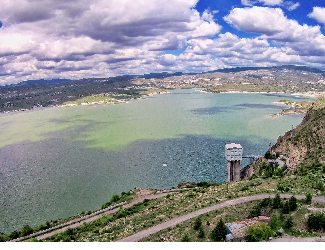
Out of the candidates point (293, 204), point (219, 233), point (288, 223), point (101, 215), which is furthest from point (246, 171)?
point (219, 233)

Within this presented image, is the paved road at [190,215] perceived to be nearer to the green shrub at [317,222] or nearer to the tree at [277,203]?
the tree at [277,203]

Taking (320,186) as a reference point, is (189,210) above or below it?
below

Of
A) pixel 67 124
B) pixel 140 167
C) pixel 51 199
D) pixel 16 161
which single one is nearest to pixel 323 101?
pixel 140 167

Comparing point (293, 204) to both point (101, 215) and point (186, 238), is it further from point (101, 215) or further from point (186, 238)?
point (101, 215)

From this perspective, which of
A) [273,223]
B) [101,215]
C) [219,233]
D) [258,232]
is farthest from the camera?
[101,215]

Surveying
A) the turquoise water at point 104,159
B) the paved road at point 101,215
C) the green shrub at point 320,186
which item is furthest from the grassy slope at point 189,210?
the turquoise water at point 104,159
